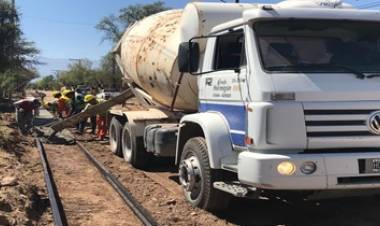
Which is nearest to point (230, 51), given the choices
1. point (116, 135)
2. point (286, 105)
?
point (286, 105)

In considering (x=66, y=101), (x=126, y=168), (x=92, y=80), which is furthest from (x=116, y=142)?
(x=92, y=80)

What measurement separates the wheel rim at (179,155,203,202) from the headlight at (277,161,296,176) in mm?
1825

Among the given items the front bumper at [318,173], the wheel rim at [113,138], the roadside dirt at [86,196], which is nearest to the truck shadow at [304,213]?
the front bumper at [318,173]

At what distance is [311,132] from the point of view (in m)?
6.49

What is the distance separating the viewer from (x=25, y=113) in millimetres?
19438

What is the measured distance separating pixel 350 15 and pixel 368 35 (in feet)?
1.11

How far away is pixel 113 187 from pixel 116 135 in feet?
13.8

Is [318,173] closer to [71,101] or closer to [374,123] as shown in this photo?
[374,123]

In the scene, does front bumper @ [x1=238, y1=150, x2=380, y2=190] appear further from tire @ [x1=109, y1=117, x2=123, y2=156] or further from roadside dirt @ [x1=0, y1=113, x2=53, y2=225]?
tire @ [x1=109, y1=117, x2=123, y2=156]

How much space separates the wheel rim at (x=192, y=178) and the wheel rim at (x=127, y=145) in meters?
4.57

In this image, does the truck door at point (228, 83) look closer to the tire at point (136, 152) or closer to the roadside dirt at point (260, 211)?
the roadside dirt at point (260, 211)

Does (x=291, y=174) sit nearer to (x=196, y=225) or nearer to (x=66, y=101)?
(x=196, y=225)

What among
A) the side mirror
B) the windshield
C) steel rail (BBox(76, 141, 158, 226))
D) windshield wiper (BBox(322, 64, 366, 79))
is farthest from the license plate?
the side mirror

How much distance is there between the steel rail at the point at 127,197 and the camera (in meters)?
7.68
